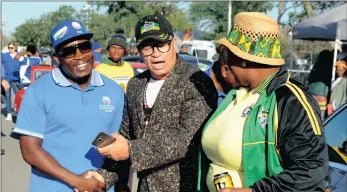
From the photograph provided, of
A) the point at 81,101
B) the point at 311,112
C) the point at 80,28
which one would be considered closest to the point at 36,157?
the point at 81,101

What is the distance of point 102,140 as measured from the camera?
282 cm

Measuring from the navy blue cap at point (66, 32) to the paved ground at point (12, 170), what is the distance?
15.3ft

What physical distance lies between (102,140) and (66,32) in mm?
650

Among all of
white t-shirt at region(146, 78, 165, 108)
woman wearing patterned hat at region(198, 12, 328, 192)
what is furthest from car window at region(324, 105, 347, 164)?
woman wearing patterned hat at region(198, 12, 328, 192)

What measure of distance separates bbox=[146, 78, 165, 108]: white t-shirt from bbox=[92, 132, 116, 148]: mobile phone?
0.35m

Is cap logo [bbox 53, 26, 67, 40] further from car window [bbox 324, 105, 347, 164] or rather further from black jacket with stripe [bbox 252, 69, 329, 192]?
car window [bbox 324, 105, 347, 164]

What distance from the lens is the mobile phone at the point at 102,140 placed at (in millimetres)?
2805

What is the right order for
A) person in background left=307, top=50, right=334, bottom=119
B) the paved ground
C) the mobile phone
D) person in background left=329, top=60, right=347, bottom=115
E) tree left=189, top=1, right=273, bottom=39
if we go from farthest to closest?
tree left=189, top=1, right=273, bottom=39 → person in background left=307, top=50, right=334, bottom=119 → person in background left=329, top=60, right=347, bottom=115 → the paved ground → the mobile phone

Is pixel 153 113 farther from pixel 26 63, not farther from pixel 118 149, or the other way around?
pixel 26 63

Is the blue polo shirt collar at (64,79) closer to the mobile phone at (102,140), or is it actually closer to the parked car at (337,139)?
the mobile phone at (102,140)

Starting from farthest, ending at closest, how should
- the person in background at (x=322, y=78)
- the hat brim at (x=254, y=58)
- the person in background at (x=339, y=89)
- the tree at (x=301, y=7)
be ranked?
the tree at (x=301, y=7)
the person in background at (x=322, y=78)
the person in background at (x=339, y=89)
the hat brim at (x=254, y=58)

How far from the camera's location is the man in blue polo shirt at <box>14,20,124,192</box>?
297 centimetres

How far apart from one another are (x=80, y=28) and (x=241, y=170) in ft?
4.11

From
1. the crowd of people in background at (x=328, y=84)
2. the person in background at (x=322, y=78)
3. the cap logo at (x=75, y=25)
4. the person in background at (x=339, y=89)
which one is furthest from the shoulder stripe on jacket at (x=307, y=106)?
the person in background at (x=322, y=78)
